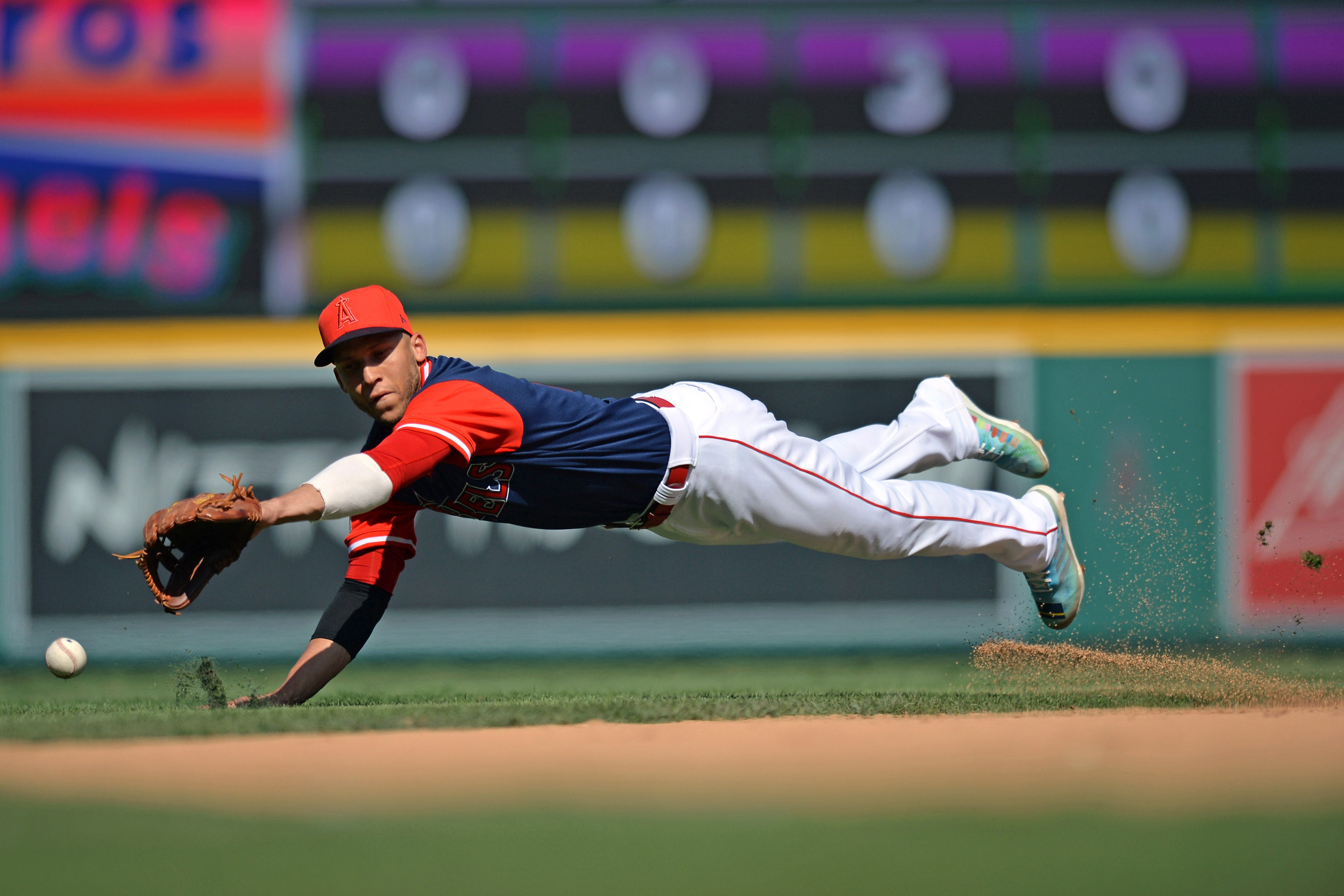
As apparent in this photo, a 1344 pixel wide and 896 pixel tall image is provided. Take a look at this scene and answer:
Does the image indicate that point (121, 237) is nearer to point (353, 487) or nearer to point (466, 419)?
point (466, 419)

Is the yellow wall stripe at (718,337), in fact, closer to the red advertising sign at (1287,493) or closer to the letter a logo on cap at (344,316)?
the red advertising sign at (1287,493)

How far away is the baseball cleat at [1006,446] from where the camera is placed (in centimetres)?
393

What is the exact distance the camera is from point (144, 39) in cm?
A: 659

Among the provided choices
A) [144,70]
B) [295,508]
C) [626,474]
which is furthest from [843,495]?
[144,70]

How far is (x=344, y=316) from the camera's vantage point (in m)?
3.18

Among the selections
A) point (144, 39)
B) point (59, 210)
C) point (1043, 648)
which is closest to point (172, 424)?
point (59, 210)

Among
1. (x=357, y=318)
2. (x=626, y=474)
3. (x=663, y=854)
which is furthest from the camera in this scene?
(x=626, y=474)

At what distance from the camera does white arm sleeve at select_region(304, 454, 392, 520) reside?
9.06 feet

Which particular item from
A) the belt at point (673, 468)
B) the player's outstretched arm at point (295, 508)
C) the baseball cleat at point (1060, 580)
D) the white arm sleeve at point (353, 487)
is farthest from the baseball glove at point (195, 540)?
the baseball cleat at point (1060, 580)

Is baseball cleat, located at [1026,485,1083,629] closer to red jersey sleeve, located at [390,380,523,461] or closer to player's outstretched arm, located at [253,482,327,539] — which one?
red jersey sleeve, located at [390,380,523,461]

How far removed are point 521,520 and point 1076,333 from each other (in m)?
3.68

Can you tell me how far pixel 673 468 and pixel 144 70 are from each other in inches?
176

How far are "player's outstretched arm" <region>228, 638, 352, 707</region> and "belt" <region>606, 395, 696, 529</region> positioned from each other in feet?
3.11

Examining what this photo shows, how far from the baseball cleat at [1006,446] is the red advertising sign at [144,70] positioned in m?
3.98
